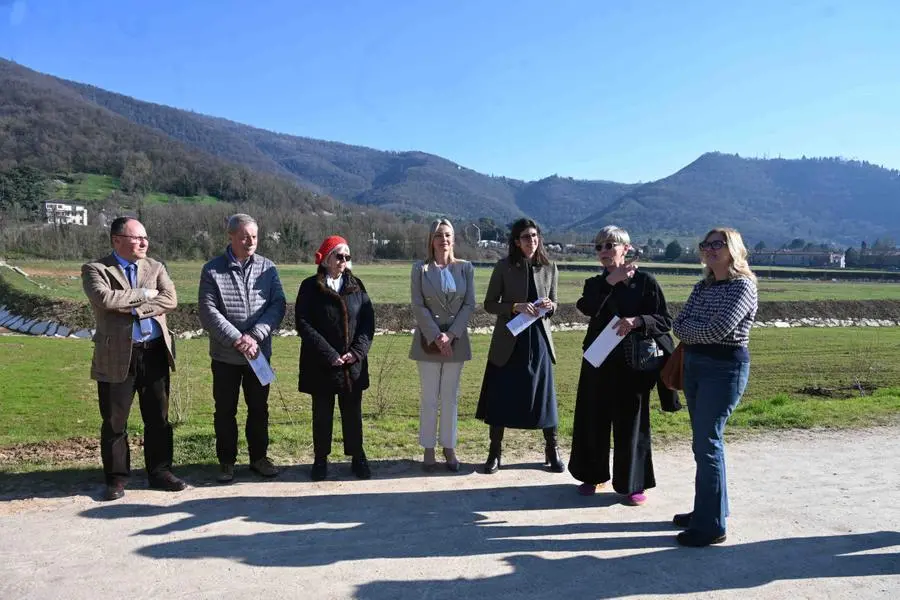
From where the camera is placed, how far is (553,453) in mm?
5582

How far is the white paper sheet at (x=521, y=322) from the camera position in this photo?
5.40 m

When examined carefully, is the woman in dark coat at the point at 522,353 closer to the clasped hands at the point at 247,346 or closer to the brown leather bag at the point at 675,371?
the brown leather bag at the point at 675,371

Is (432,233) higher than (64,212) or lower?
lower

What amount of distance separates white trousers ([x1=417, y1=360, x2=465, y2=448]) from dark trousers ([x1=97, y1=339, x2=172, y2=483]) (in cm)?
216

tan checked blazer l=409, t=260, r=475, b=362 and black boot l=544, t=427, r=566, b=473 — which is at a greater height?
tan checked blazer l=409, t=260, r=475, b=362

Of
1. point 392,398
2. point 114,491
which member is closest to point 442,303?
point 114,491

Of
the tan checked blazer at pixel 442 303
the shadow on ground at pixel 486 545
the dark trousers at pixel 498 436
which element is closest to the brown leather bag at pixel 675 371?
the shadow on ground at pixel 486 545

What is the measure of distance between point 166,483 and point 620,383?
368cm

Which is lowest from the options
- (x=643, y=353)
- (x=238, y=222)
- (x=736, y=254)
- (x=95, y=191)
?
(x=643, y=353)

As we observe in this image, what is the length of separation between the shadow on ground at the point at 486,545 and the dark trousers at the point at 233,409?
0.61m

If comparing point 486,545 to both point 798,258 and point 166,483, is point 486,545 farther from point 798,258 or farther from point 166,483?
point 798,258

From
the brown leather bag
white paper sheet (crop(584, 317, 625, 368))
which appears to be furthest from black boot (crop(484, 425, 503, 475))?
the brown leather bag

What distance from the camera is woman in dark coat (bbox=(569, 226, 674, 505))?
4.82m

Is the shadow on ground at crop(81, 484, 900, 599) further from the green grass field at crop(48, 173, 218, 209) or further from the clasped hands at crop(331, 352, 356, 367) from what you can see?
the green grass field at crop(48, 173, 218, 209)
